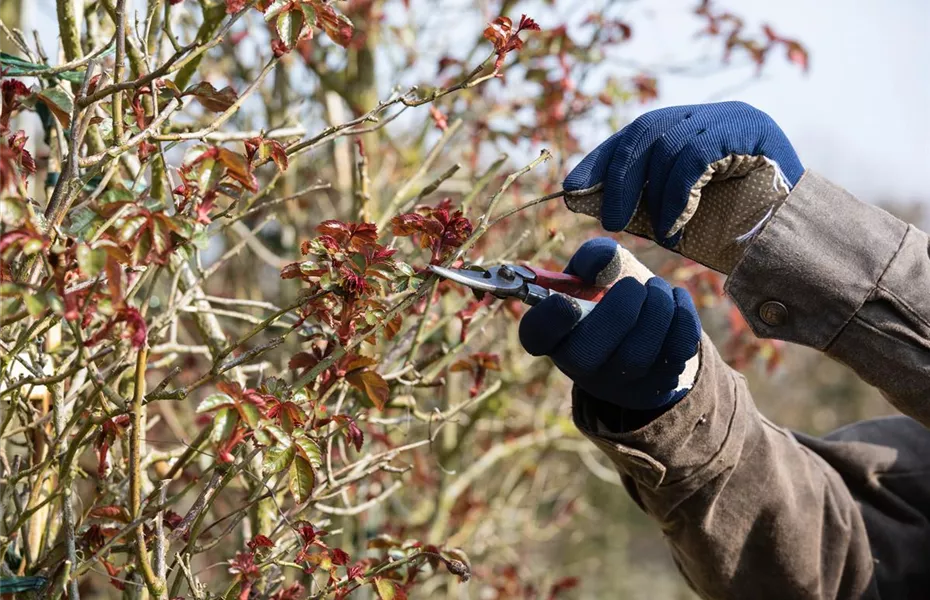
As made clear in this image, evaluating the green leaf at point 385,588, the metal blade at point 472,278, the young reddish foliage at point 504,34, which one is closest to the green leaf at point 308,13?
the young reddish foliage at point 504,34

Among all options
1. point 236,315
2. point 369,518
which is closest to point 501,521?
point 369,518

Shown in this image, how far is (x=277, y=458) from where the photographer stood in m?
1.36

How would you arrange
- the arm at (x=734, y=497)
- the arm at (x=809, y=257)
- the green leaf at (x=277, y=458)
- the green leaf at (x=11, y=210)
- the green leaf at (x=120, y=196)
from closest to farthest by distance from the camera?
the green leaf at (x=11, y=210) < the green leaf at (x=120, y=196) < the green leaf at (x=277, y=458) < the arm at (x=809, y=257) < the arm at (x=734, y=497)

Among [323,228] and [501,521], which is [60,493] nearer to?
[323,228]

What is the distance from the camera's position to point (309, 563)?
5.29 ft

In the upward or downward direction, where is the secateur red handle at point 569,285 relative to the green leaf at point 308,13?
downward

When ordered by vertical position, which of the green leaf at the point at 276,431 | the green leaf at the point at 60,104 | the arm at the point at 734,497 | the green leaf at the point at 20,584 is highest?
the green leaf at the point at 60,104

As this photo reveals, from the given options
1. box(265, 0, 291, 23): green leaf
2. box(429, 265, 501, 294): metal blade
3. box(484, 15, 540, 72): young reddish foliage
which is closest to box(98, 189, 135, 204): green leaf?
box(265, 0, 291, 23): green leaf

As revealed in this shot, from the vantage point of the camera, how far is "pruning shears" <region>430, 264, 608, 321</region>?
1.62m

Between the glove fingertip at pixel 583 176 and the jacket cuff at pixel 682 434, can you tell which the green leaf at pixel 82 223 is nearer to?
the glove fingertip at pixel 583 176

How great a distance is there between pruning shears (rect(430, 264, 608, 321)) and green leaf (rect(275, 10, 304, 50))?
46cm

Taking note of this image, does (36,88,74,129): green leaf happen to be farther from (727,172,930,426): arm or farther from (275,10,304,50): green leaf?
(727,172,930,426): arm

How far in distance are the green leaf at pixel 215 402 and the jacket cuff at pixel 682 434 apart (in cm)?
78

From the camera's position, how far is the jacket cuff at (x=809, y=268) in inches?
68.4
